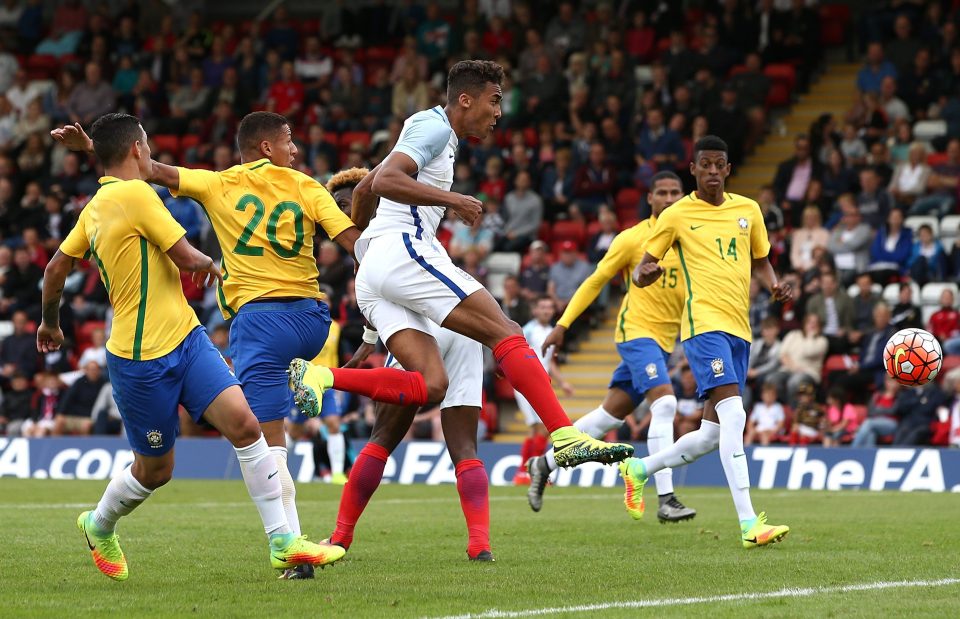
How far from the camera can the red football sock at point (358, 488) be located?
28.1 feet

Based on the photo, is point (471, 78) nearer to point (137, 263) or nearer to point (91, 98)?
point (137, 263)

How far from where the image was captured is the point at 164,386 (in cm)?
735

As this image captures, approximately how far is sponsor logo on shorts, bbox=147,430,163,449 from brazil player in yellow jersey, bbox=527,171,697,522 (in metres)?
4.94

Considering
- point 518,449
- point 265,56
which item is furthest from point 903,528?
point 265,56

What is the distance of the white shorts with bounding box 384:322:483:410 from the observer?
28.0 feet


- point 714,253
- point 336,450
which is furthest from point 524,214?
point 714,253

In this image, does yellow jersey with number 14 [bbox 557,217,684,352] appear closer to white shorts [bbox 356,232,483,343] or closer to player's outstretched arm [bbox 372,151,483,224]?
white shorts [bbox 356,232,483,343]

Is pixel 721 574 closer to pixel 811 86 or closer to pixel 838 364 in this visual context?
pixel 838 364

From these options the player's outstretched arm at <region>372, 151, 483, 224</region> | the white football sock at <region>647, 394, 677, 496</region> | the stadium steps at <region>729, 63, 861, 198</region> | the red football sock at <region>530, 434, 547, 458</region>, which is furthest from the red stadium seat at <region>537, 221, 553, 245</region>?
the player's outstretched arm at <region>372, 151, 483, 224</region>

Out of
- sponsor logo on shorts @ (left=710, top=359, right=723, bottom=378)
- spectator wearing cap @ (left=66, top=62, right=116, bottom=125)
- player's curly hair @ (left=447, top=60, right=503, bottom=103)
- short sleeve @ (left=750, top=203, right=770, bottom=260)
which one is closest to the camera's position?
player's curly hair @ (left=447, top=60, right=503, bottom=103)

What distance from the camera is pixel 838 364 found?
63.3 feet

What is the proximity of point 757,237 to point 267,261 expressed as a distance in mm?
3679

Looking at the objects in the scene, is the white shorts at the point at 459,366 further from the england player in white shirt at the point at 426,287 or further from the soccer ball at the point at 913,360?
the soccer ball at the point at 913,360

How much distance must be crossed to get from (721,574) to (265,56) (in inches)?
906
